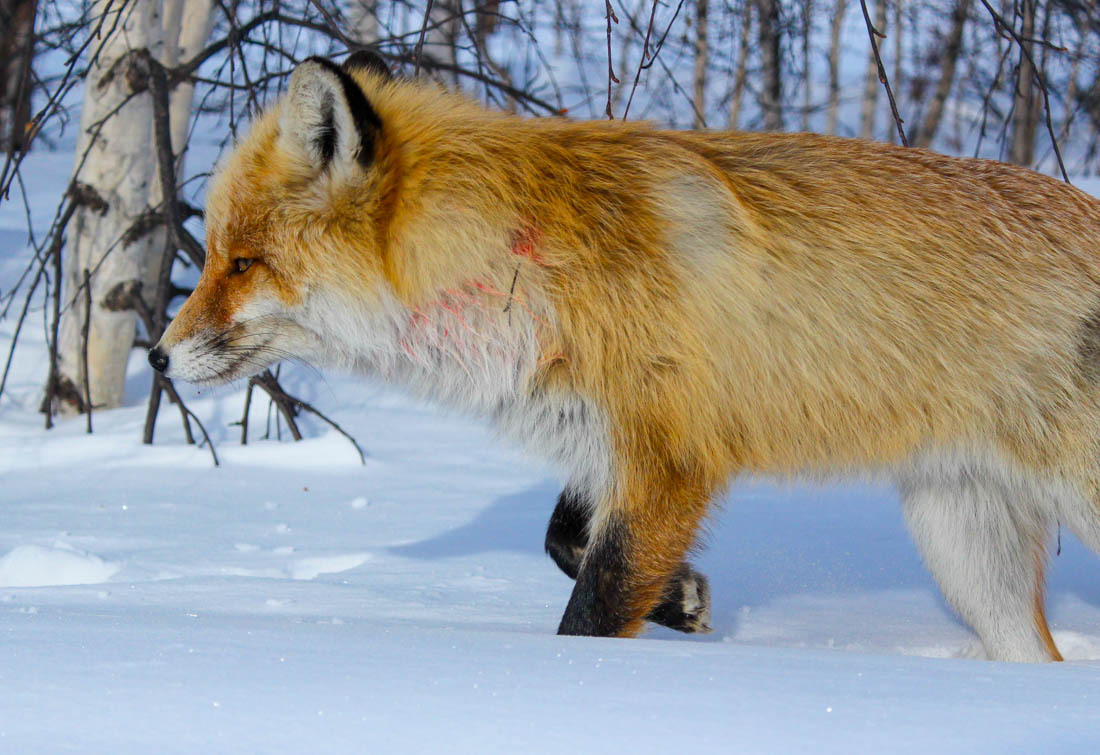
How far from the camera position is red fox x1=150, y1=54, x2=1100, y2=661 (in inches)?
94.8

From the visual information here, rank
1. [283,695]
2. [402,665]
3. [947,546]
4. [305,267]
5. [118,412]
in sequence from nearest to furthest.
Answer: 1. [283,695]
2. [402,665]
3. [305,267]
4. [947,546]
5. [118,412]

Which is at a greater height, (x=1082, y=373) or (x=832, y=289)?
(x=832, y=289)

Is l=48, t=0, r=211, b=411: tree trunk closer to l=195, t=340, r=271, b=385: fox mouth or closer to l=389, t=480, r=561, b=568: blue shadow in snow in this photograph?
l=389, t=480, r=561, b=568: blue shadow in snow

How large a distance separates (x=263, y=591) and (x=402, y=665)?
1.43m

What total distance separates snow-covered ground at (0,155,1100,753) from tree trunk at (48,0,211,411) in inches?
13.5

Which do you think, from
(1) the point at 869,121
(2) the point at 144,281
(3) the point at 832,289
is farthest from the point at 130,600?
(1) the point at 869,121

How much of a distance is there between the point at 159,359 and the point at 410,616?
857mm

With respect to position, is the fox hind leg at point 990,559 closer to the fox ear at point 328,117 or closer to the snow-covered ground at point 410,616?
the snow-covered ground at point 410,616

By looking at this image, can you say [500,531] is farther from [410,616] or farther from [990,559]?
[990,559]

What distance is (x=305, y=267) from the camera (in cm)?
248

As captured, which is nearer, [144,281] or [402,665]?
[402,665]

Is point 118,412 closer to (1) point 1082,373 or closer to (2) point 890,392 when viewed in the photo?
(2) point 890,392

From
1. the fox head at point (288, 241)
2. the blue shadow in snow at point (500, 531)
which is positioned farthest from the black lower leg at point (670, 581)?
the fox head at point (288, 241)

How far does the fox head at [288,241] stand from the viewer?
2.42 metres
